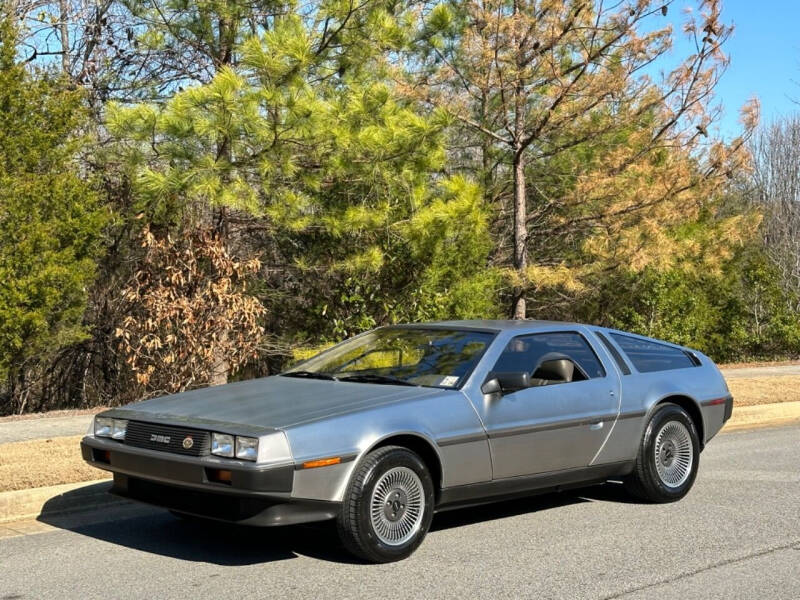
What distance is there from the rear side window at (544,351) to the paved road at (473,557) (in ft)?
3.48

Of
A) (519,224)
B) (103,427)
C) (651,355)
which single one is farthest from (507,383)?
(519,224)

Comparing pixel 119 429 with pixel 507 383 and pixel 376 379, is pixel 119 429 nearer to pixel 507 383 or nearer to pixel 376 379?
pixel 376 379

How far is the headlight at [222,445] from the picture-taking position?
17.7 feet

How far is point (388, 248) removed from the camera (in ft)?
49.0

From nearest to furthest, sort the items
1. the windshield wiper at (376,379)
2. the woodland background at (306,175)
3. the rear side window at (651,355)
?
the windshield wiper at (376,379)
the rear side window at (651,355)
the woodland background at (306,175)

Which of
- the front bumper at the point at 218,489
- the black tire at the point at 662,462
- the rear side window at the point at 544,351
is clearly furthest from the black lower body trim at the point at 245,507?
the black tire at the point at 662,462

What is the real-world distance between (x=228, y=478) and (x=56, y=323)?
7.96 metres

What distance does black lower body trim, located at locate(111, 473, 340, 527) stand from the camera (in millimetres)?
5363

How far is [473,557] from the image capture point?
19.3ft

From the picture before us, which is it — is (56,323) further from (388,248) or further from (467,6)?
(467,6)

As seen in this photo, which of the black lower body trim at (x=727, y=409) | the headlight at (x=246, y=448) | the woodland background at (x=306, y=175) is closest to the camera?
the headlight at (x=246, y=448)

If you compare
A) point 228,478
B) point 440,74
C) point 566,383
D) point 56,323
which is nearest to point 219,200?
point 56,323

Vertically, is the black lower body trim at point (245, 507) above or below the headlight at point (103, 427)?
below

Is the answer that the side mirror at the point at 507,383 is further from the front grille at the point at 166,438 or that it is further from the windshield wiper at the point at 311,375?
the front grille at the point at 166,438
